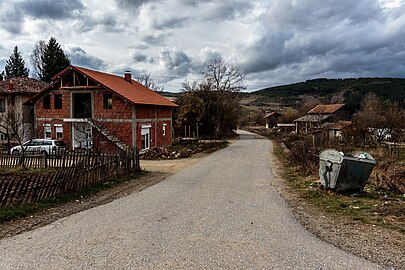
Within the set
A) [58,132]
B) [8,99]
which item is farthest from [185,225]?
[8,99]

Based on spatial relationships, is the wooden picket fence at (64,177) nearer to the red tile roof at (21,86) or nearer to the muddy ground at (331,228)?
the muddy ground at (331,228)

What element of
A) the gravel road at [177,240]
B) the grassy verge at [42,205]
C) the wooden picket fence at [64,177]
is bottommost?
the gravel road at [177,240]

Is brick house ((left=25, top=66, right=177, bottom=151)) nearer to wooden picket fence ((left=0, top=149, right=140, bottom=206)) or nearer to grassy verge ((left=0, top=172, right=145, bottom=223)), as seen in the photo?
wooden picket fence ((left=0, top=149, right=140, bottom=206))

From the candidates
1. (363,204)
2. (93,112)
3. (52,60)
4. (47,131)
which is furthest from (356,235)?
(52,60)

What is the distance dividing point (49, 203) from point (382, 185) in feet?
40.8

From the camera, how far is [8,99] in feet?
117

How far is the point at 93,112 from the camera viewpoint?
2972 cm

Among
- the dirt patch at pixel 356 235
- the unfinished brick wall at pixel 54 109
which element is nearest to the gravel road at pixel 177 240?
the dirt patch at pixel 356 235

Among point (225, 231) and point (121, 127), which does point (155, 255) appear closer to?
point (225, 231)

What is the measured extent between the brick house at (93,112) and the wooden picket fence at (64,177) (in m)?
9.14

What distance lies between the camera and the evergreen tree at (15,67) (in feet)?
220

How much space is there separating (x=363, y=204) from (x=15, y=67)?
70021mm

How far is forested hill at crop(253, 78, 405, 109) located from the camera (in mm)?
102356

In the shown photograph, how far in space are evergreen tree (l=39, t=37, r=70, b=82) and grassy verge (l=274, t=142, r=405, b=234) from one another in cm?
4986
